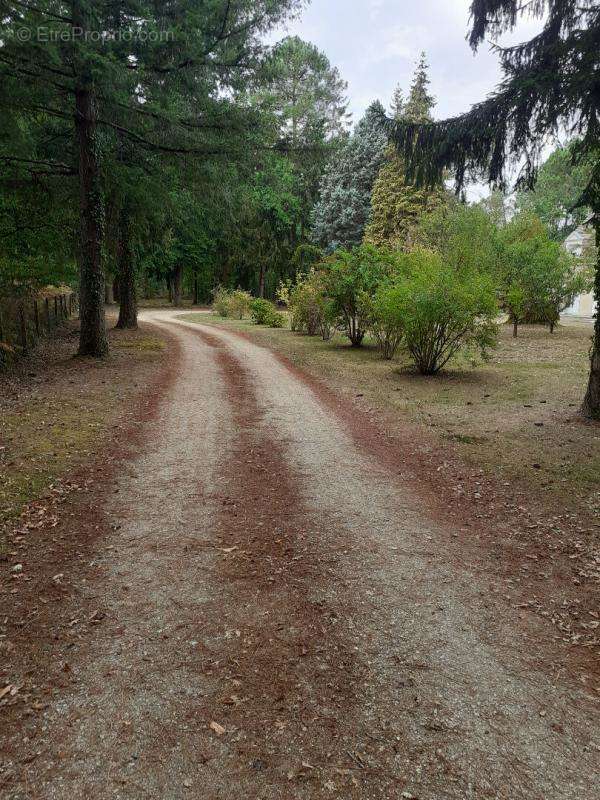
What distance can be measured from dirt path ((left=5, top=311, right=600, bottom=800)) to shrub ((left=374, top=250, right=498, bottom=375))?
7.06 m

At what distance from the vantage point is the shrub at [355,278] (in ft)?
50.0

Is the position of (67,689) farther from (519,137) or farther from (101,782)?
(519,137)

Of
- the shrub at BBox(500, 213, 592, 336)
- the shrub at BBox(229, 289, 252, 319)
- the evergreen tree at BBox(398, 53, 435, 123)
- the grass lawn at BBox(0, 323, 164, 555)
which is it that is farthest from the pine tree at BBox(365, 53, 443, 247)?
the grass lawn at BBox(0, 323, 164, 555)

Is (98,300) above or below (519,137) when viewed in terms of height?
below

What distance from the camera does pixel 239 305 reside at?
31.4 m

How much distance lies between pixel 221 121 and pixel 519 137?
25.8ft

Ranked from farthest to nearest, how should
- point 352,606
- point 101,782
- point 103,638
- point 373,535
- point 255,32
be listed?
point 255,32 → point 373,535 → point 352,606 → point 103,638 → point 101,782

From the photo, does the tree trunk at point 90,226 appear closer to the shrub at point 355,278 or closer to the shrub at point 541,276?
the shrub at point 355,278

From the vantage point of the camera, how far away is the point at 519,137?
282 inches

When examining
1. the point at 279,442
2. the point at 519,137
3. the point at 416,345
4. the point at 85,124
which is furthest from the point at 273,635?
the point at 85,124

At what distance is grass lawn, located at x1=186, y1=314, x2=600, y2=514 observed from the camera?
618 centimetres

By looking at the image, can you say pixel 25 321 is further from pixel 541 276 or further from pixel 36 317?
pixel 541 276

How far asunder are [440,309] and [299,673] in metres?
9.59

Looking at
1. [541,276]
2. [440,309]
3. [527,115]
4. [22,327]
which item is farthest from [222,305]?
[527,115]
